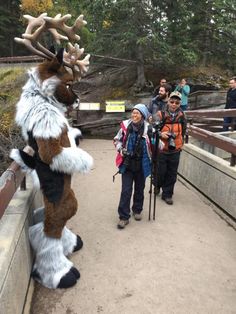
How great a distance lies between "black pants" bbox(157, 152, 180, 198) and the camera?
19.7 feet

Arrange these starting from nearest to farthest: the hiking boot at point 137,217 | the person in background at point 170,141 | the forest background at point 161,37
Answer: the hiking boot at point 137,217 < the person in background at point 170,141 < the forest background at point 161,37

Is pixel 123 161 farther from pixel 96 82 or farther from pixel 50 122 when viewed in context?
pixel 96 82

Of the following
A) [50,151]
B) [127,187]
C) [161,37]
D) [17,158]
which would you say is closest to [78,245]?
[127,187]

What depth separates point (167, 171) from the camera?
6133mm

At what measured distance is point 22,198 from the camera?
153 inches

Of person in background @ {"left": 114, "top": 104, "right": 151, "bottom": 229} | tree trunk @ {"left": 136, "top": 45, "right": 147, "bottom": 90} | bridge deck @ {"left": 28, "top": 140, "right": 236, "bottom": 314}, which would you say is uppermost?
tree trunk @ {"left": 136, "top": 45, "right": 147, "bottom": 90}

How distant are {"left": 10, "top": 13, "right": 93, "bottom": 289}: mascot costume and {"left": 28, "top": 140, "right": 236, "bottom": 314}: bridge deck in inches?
12.3

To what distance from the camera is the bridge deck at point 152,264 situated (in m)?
3.44

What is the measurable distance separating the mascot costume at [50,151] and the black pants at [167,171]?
2.52 meters

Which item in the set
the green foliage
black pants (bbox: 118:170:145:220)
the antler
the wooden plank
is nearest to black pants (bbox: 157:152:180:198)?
the wooden plank

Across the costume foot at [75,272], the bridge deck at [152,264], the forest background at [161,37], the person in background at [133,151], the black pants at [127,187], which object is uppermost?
the forest background at [161,37]

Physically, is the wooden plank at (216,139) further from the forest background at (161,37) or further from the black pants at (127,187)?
the forest background at (161,37)

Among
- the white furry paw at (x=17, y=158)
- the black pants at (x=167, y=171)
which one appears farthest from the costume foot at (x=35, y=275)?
the black pants at (x=167, y=171)

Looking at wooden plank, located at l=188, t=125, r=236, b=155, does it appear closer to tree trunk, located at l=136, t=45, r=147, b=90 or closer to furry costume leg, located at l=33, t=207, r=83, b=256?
furry costume leg, located at l=33, t=207, r=83, b=256
